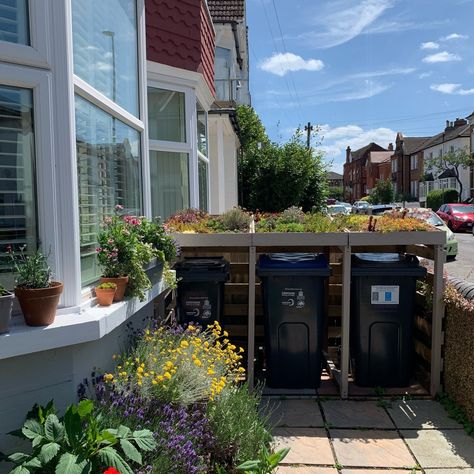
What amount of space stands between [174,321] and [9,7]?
8.72 ft

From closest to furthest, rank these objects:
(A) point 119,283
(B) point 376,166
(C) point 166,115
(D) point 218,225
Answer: (A) point 119,283 < (D) point 218,225 < (C) point 166,115 < (B) point 376,166

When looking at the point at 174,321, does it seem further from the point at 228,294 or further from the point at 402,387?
the point at 402,387

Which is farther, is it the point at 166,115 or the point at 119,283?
the point at 166,115

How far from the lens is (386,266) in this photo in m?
4.24

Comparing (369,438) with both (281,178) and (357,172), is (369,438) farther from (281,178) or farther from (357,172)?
(357,172)

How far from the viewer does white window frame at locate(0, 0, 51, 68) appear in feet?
8.13

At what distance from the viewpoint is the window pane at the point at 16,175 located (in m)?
2.48

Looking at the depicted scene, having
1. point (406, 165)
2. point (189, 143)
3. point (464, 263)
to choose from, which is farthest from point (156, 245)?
point (406, 165)

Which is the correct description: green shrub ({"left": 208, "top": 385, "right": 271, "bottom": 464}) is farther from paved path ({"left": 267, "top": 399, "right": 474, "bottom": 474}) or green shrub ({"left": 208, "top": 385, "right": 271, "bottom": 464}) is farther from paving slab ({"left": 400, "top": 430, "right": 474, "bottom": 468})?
paving slab ({"left": 400, "top": 430, "right": 474, "bottom": 468})

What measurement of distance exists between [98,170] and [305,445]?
7.98ft

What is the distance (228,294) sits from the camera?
206 inches

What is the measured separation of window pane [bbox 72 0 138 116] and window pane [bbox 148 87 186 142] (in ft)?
6.22

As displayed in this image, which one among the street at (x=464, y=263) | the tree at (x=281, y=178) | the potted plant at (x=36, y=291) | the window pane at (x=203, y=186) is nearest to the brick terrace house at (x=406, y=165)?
the street at (x=464, y=263)

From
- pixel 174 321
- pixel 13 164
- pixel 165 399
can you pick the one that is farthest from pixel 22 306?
pixel 174 321
